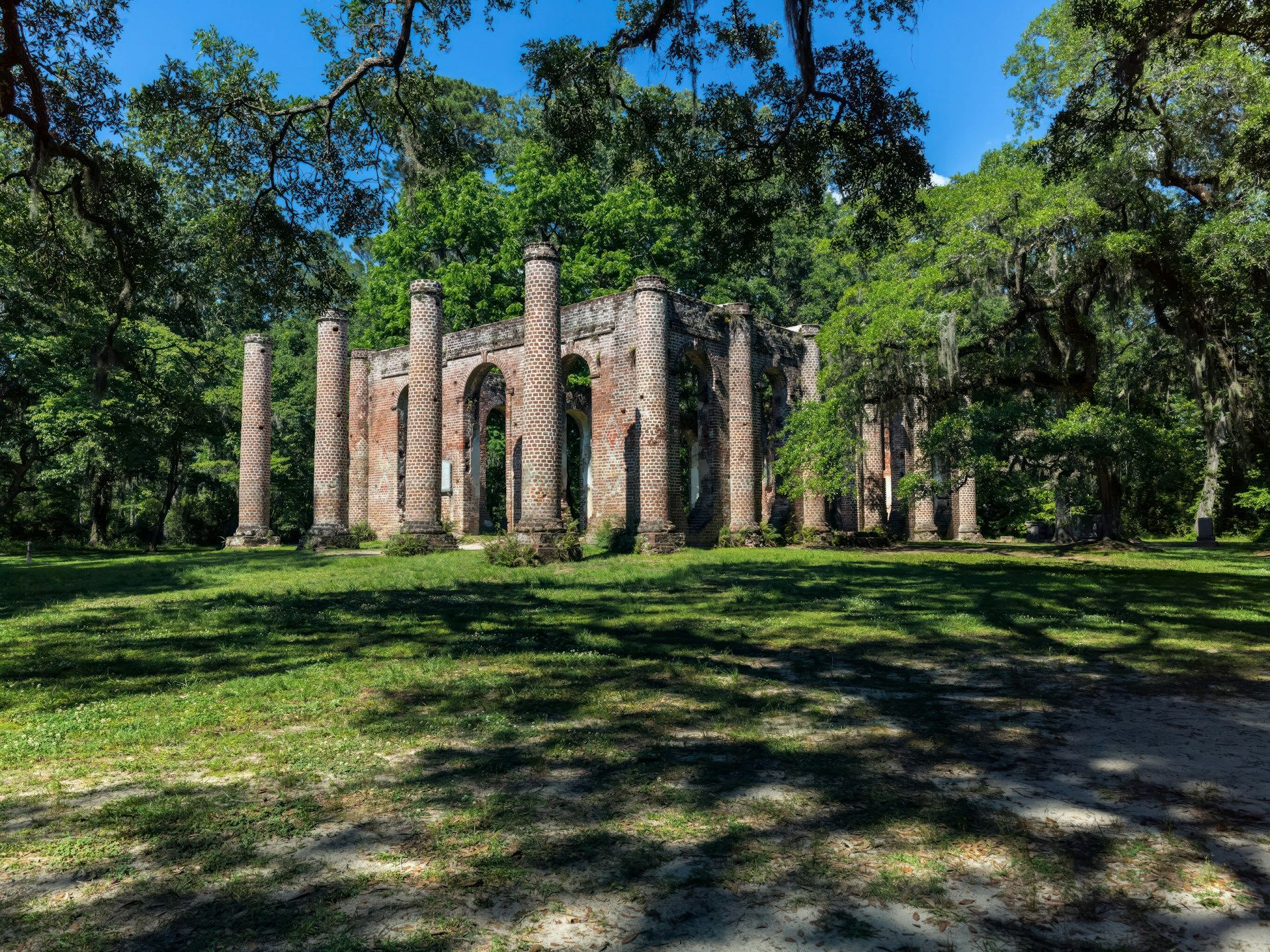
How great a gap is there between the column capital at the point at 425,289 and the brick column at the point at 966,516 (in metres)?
19.9

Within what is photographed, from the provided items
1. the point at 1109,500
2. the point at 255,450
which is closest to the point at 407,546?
the point at 255,450

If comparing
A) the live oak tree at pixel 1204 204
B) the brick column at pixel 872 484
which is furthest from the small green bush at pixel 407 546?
the live oak tree at pixel 1204 204

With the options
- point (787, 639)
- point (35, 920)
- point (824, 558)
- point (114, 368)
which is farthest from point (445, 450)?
point (35, 920)

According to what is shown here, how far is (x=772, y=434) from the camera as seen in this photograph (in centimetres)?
2734

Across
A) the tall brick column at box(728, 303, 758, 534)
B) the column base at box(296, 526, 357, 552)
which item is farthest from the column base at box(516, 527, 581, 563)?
the column base at box(296, 526, 357, 552)

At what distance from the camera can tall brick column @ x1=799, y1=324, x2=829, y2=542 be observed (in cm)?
2562

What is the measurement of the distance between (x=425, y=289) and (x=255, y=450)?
9083mm

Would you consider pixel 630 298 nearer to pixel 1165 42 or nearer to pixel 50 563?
pixel 1165 42

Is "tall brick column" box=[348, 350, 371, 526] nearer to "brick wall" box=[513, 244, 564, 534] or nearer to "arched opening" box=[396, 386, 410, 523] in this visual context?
"arched opening" box=[396, 386, 410, 523]

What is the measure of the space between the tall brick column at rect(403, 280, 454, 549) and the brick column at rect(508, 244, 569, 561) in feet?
14.2

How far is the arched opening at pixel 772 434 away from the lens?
26.6 metres

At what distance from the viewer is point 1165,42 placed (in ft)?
28.5

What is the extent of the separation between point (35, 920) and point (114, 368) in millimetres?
10819

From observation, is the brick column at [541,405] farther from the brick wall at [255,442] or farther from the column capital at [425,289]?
the brick wall at [255,442]
